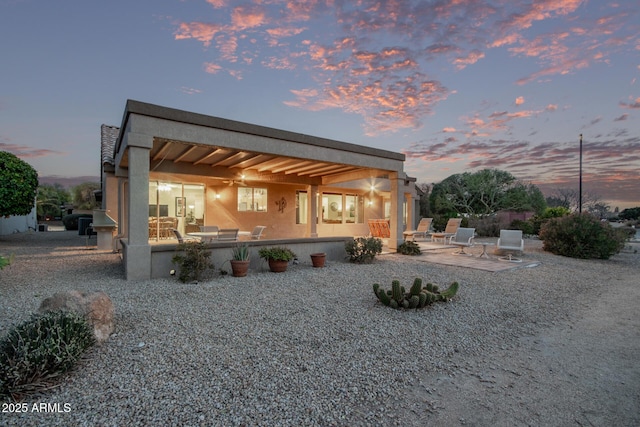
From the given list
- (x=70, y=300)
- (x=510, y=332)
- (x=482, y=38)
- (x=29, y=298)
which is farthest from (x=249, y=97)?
(x=510, y=332)

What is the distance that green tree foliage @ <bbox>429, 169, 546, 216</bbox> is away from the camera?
23938 millimetres

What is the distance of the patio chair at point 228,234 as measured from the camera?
827cm

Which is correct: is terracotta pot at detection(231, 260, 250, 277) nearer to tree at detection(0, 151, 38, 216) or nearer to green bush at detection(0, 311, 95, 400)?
green bush at detection(0, 311, 95, 400)

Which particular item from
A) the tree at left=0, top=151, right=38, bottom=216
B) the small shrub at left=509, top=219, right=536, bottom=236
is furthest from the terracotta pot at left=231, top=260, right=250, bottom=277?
the small shrub at left=509, top=219, right=536, bottom=236

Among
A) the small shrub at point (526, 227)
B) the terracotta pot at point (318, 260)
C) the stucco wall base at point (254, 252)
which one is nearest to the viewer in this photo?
the stucco wall base at point (254, 252)

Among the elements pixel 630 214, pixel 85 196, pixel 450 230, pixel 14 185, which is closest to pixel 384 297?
pixel 450 230

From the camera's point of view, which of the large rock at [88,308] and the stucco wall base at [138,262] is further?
the stucco wall base at [138,262]

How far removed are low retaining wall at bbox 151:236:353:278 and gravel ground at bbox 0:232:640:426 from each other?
62cm

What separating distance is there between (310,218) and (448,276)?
7.92 m

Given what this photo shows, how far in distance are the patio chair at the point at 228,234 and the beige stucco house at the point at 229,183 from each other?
45.0 inches

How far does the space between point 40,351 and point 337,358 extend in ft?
8.22

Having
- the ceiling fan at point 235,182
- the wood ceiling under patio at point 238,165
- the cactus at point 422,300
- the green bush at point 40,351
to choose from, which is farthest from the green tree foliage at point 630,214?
the green bush at point 40,351

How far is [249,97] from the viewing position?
11.2 meters

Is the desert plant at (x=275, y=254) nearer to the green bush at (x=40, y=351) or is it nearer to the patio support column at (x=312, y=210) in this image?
the green bush at (x=40, y=351)
